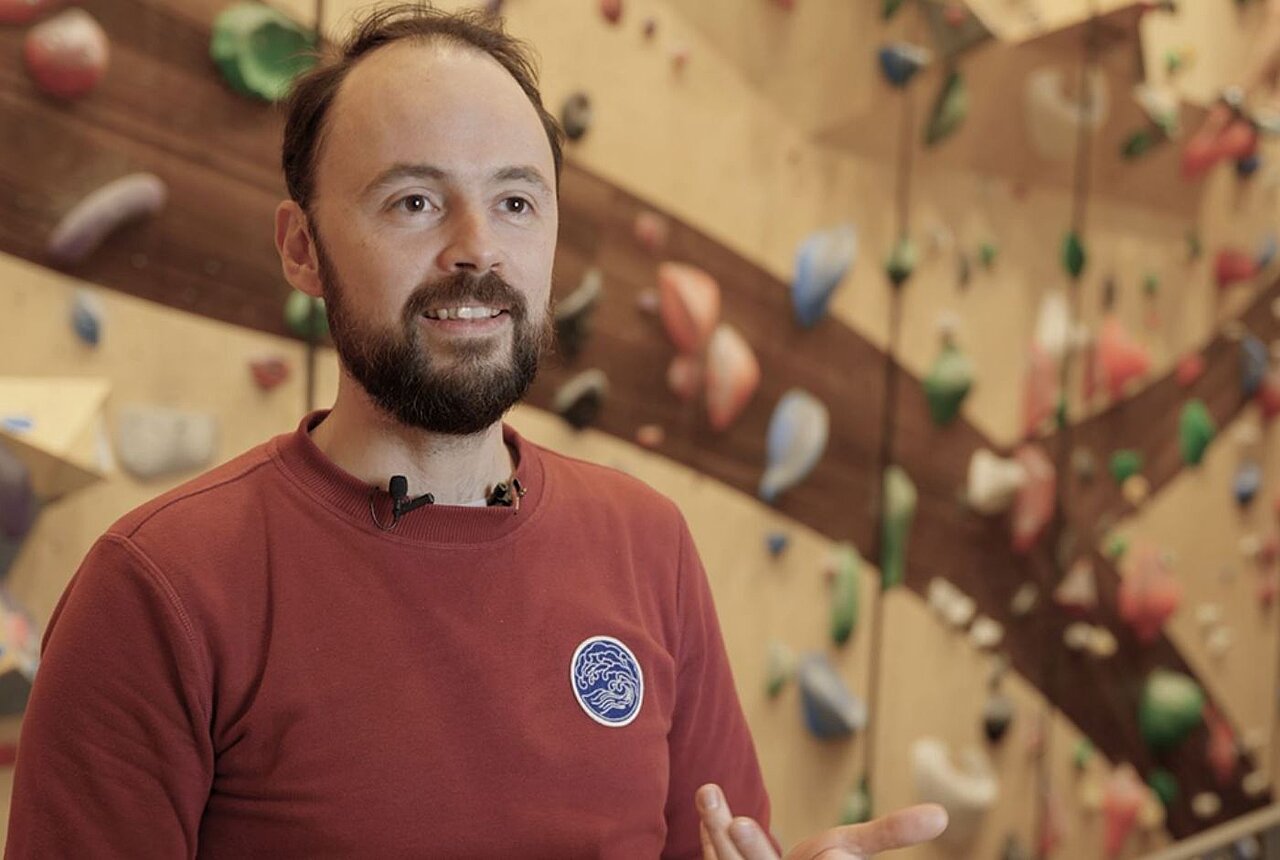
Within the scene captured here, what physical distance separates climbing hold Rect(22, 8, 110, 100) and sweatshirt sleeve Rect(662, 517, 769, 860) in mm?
774

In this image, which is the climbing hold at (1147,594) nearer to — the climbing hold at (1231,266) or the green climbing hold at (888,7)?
the climbing hold at (1231,266)

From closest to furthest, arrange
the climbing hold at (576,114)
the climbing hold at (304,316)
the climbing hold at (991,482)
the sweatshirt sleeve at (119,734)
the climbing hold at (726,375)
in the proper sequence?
the sweatshirt sleeve at (119,734), the climbing hold at (304,316), the climbing hold at (576,114), the climbing hold at (726,375), the climbing hold at (991,482)

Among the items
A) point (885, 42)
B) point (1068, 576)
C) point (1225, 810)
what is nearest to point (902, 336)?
point (885, 42)

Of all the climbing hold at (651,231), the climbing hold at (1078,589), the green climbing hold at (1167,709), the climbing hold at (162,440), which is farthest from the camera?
the green climbing hold at (1167,709)

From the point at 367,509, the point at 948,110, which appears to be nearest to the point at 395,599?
the point at 367,509

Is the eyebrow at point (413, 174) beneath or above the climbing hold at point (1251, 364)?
beneath

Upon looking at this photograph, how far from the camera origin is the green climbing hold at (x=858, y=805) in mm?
2291

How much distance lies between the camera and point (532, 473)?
44.8 inches

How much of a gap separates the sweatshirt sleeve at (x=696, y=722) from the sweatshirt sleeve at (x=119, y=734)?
16.7 inches

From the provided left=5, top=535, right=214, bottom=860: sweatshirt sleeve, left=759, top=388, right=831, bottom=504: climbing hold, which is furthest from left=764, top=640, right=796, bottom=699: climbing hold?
left=5, top=535, right=214, bottom=860: sweatshirt sleeve

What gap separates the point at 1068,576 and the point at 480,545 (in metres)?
2.01

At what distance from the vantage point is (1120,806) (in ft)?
9.55

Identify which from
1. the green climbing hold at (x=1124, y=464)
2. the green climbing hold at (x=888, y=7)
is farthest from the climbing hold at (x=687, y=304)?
the green climbing hold at (x=1124, y=464)

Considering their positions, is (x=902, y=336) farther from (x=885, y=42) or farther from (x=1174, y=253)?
(x=1174, y=253)
